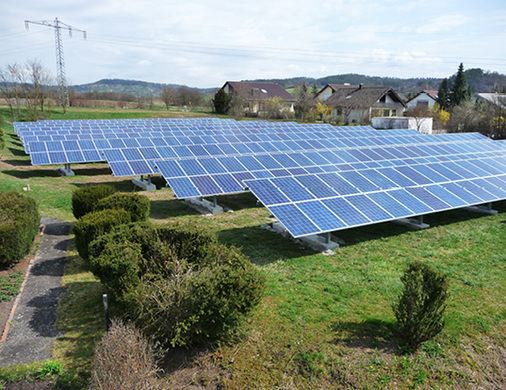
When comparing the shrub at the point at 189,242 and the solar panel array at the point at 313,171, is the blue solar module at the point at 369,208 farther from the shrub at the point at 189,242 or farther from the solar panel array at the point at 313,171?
the shrub at the point at 189,242

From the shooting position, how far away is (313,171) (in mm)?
18156

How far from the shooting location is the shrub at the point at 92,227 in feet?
35.3

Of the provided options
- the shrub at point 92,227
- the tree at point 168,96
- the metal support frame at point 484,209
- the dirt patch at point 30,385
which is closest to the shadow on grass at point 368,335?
the dirt patch at point 30,385

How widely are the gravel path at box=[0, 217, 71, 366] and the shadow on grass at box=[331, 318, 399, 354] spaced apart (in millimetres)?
5895

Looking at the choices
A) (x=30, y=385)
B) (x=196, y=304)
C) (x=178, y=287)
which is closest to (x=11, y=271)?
(x=30, y=385)

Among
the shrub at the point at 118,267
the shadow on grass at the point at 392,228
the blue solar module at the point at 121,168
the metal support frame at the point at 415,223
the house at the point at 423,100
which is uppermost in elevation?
the house at the point at 423,100

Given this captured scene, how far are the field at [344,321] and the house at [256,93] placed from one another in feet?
230

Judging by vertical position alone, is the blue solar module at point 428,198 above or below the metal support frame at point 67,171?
above

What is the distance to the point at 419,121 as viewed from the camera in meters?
50.5

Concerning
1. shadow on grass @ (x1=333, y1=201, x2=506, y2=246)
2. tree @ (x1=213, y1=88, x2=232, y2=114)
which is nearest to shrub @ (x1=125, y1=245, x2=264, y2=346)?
shadow on grass @ (x1=333, y1=201, x2=506, y2=246)

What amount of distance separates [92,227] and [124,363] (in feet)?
18.9

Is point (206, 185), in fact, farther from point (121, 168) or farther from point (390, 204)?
point (390, 204)

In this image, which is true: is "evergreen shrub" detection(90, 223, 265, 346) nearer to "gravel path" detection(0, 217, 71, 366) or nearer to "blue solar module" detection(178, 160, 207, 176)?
"gravel path" detection(0, 217, 71, 366)

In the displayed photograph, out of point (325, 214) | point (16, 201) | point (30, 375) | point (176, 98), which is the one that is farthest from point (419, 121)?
point (176, 98)
